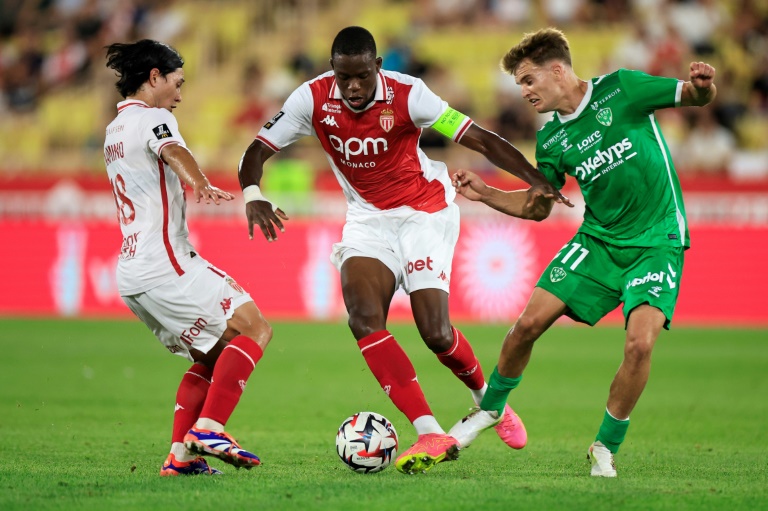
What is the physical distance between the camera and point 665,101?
608cm

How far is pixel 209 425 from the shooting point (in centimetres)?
569

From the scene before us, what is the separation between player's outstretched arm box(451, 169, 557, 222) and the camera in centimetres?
641

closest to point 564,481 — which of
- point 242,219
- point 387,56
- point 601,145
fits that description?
point 601,145

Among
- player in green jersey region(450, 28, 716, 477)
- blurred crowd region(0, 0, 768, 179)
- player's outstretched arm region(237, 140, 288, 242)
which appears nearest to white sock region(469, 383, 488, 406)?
player in green jersey region(450, 28, 716, 477)

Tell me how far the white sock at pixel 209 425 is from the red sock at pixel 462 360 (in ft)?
4.90

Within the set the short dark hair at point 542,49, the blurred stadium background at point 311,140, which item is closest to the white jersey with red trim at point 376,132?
the short dark hair at point 542,49

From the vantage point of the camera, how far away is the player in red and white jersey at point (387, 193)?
20.2 feet

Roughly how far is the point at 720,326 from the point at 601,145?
1070 cm

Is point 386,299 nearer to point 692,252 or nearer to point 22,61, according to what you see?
→ point 692,252

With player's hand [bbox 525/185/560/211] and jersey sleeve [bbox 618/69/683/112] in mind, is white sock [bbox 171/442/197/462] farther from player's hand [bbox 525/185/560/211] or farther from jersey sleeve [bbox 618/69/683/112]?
jersey sleeve [bbox 618/69/683/112]

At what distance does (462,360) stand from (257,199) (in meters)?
1.62

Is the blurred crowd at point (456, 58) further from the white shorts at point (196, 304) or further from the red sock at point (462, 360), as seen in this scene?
the white shorts at point (196, 304)

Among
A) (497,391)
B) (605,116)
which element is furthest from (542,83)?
(497,391)

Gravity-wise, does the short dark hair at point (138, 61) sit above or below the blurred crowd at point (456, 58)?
below
